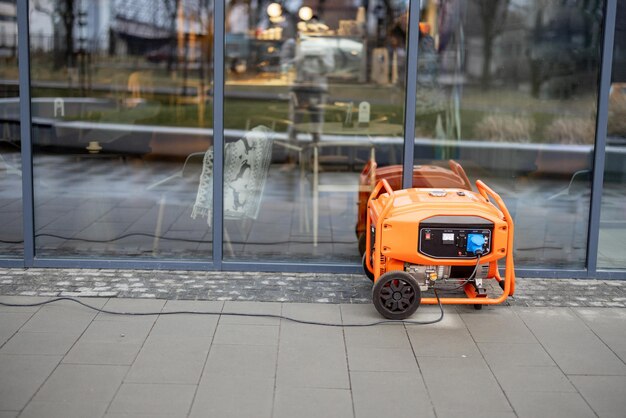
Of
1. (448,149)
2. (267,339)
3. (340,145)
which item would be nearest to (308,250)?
(340,145)

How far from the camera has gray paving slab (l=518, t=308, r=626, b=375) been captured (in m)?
5.35

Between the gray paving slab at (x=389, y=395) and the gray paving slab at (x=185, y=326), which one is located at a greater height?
the gray paving slab at (x=185, y=326)

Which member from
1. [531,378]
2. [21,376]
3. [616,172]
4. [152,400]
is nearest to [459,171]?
[616,172]

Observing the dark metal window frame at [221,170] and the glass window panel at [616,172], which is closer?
the dark metal window frame at [221,170]

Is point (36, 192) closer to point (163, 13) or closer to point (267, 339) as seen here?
point (163, 13)

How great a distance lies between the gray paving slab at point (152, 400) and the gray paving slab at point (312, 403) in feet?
1.73

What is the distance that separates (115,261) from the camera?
24.3ft

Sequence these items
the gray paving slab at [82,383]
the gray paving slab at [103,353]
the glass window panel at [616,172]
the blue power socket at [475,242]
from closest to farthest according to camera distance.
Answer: the gray paving slab at [82,383]
the gray paving slab at [103,353]
the blue power socket at [475,242]
the glass window panel at [616,172]

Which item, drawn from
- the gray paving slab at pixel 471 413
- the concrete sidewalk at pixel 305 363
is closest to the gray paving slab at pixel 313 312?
the concrete sidewalk at pixel 305 363

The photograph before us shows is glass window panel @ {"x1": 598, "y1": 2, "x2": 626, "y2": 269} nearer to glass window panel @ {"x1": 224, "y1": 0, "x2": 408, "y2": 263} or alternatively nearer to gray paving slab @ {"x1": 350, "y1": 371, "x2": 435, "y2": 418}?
glass window panel @ {"x1": 224, "y1": 0, "x2": 408, "y2": 263}

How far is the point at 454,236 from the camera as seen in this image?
6.06 metres

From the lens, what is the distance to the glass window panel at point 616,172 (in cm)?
730

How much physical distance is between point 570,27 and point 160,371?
484 centimetres

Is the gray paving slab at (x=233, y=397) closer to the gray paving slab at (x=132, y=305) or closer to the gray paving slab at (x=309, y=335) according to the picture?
the gray paving slab at (x=309, y=335)
